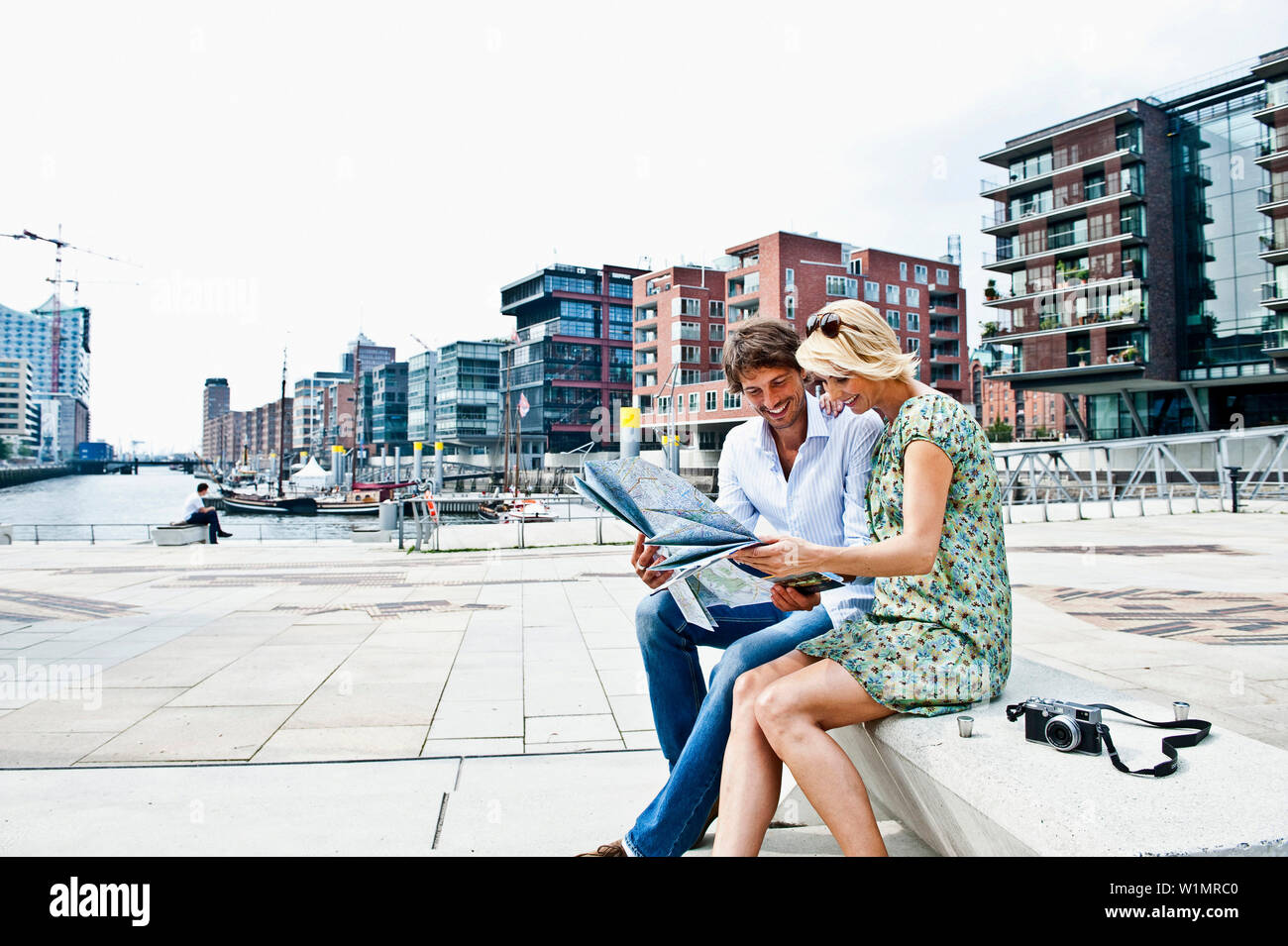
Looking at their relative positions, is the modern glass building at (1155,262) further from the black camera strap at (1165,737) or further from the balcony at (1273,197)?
the black camera strap at (1165,737)

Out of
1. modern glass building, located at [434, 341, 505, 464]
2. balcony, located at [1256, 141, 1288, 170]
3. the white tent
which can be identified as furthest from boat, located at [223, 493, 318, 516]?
balcony, located at [1256, 141, 1288, 170]

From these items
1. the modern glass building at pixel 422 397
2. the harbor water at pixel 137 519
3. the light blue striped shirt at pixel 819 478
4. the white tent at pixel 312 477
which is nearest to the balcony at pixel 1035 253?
the harbor water at pixel 137 519

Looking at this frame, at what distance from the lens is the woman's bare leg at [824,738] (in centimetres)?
198

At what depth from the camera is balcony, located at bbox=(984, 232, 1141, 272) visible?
42.6m

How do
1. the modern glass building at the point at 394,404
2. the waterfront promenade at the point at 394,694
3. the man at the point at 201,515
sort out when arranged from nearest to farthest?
the waterfront promenade at the point at 394,694, the man at the point at 201,515, the modern glass building at the point at 394,404

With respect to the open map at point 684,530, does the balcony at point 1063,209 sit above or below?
above

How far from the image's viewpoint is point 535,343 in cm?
8481

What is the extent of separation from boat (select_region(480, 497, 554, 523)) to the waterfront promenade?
21.7 metres

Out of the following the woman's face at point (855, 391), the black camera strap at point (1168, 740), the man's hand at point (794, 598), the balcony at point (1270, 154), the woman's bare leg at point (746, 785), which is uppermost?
the balcony at point (1270, 154)

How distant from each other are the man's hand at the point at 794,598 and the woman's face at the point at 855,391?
634 millimetres

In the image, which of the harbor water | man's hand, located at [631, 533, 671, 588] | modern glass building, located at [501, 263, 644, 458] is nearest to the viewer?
man's hand, located at [631, 533, 671, 588]

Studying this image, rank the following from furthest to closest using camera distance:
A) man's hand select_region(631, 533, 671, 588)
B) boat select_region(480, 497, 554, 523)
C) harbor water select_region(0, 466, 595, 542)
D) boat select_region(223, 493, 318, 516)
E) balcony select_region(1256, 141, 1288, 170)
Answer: boat select_region(223, 493, 318, 516)
balcony select_region(1256, 141, 1288, 170)
harbor water select_region(0, 466, 595, 542)
boat select_region(480, 497, 554, 523)
man's hand select_region(631, 533, 671, 588)

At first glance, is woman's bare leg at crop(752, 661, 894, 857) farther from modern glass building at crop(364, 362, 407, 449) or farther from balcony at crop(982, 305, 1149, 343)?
modern glass building at crop(364, 362, 407, 449)
